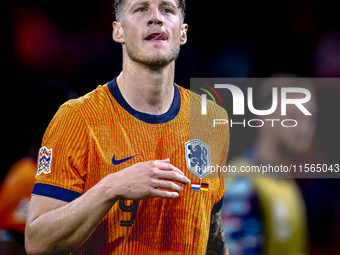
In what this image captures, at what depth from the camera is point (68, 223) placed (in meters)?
1.22

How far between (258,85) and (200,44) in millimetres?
848

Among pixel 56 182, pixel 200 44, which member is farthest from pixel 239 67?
pixel 56 182

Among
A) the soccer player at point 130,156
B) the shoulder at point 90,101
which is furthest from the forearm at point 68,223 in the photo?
the shoulder at point 90,101

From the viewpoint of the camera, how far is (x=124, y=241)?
4.58 ft

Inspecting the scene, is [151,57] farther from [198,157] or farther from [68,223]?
[68,223]

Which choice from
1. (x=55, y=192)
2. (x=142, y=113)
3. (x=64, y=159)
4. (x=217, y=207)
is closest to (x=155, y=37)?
(x=142, y=113)

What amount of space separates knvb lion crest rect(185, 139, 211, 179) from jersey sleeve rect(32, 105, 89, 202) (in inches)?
19.3

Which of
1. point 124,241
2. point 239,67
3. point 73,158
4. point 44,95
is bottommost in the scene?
point 124,241

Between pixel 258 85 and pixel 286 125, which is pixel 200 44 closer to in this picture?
pixel 258 85

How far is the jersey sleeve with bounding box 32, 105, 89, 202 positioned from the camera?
1.33 meters

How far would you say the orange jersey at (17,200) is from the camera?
2.14 metres

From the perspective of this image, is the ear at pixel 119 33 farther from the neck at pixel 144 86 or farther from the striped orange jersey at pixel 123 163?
the striped orange jersey at pixel 123 163

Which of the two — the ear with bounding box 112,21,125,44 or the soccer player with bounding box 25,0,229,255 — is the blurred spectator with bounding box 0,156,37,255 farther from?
the ear with bounding box 112,21,125,44

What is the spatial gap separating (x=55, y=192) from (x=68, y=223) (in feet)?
0.52
